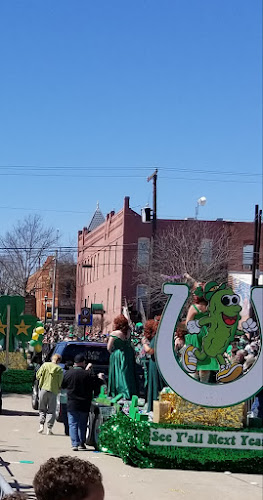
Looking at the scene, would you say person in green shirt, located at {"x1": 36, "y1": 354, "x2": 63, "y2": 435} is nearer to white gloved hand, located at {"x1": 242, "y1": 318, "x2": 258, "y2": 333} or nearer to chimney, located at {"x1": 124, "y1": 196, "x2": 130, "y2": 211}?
white gloved hand, located at {"x1": 242, "y1": 318, "x2": 258, "y2": 333}

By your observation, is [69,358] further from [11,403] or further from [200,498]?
[200,498]

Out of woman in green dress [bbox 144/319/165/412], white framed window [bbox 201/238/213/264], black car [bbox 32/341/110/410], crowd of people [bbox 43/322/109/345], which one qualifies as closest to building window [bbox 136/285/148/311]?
crowd of people [bbox 43/322/109/345]

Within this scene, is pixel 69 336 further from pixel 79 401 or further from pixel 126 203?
pixel 126 203

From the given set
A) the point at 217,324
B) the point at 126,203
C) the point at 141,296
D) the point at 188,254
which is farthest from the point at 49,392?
the point at 126,203

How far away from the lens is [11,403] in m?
19.9

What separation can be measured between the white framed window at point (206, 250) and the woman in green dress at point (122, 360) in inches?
1242

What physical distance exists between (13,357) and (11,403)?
3.73 m

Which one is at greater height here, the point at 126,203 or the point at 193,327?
the point at 126,203

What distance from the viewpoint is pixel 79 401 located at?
12.2 m

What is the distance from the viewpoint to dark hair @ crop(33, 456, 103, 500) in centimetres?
245

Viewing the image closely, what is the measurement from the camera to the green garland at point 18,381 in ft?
72.6

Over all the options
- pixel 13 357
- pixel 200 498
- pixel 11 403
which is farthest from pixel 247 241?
pixel 200 498

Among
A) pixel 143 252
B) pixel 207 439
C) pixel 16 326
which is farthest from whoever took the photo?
pixel 143 252

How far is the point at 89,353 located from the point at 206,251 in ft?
95.2
